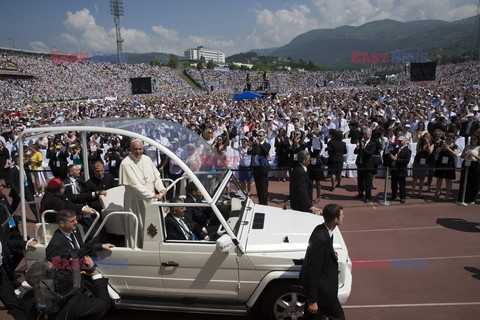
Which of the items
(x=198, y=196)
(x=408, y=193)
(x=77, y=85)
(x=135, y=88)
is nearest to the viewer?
(x=198, y=196)

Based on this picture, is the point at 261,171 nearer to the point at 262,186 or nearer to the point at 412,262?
the point at 262,186

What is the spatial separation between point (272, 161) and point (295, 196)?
6.28 meters

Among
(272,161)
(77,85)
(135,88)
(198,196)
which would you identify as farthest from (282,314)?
(77,85)

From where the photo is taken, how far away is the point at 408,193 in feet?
32.3

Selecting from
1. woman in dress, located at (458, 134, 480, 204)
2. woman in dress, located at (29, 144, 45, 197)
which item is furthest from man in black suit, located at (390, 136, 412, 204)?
woman in dress, located at (29, 144, 45, 197)

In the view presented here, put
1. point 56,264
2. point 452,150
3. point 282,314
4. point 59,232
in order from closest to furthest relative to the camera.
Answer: point 56,264 < point 59,232 < point 282,314 < point 452,150

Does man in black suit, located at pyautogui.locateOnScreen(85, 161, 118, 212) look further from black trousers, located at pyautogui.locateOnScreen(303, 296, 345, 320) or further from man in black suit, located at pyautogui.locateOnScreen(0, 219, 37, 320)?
black trousers, located at pyautogui.locateOnScreen(303, 296, 345, 320)

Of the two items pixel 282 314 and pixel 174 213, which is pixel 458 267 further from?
pixel 174 213

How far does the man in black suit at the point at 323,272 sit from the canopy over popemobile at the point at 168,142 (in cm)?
95

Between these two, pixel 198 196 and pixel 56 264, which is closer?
pixel 56 264

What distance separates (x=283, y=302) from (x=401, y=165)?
20.5ft

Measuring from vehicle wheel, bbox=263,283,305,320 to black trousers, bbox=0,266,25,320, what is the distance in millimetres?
3127

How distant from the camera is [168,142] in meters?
4.71

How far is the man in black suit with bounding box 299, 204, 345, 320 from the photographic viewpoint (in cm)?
330
